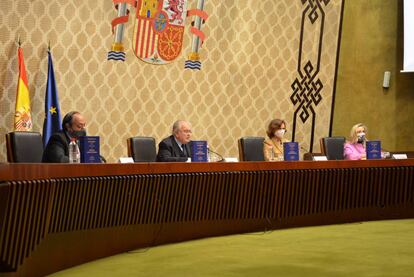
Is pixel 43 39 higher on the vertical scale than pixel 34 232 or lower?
higher

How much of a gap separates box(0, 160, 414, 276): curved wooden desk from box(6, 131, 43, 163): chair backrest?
31.8 inches

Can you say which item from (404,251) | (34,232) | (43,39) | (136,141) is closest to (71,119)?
(136,141)

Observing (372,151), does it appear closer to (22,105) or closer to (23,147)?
(22,105)

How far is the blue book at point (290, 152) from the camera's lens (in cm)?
683

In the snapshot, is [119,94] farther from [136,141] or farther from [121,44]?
[136,141]

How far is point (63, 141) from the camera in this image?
5789 mm

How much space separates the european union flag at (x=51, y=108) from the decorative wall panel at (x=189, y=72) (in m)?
0.18

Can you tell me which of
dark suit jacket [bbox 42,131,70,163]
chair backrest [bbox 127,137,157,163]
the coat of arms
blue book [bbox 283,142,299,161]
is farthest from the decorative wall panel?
blue book [bbox 283,142,299,161]

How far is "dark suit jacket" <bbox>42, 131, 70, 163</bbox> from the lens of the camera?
18.5ft

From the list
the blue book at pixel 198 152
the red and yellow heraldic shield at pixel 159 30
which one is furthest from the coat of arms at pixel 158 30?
the blue book at pixel 198 152

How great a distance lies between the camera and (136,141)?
6645mm

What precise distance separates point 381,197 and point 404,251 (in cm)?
196

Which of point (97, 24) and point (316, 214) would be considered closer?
point (316, 214)

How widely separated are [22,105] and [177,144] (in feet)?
4.82
